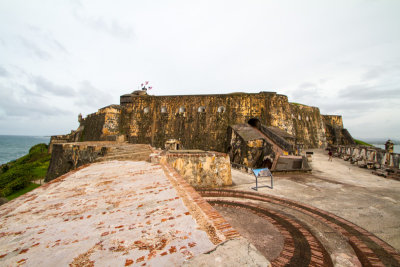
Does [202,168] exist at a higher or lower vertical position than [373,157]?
lower

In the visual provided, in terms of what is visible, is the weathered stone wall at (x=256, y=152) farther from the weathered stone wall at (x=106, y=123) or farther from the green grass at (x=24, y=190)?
the green grass at (x=24, y=190)

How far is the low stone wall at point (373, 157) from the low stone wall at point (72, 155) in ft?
60.6

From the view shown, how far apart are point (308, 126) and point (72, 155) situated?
107 ft

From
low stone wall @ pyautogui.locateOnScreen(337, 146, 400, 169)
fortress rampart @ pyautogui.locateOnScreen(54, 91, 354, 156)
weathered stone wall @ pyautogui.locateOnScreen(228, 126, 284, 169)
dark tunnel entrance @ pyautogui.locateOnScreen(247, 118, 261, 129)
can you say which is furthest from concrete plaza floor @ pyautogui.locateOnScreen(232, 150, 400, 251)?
fortress rampart @ pyautogui.locateOnScreen(54, 91, 354, 156)

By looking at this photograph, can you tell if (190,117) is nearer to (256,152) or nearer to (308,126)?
(256,152)

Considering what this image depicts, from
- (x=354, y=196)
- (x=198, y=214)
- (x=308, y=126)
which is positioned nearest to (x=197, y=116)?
(x=354, y=196)

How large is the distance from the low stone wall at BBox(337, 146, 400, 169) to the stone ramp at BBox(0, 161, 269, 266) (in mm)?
16599

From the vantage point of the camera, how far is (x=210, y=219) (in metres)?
2.27

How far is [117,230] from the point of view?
2.05 metres

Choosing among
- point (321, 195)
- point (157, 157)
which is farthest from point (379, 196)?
point (157, 157)

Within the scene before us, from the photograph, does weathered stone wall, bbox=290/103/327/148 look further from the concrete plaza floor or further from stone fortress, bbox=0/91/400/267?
the concrete plaza floor

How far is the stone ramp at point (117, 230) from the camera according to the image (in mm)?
1594

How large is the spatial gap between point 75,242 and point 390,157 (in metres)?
18.6

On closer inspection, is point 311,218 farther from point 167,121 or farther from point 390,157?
point 167,121
